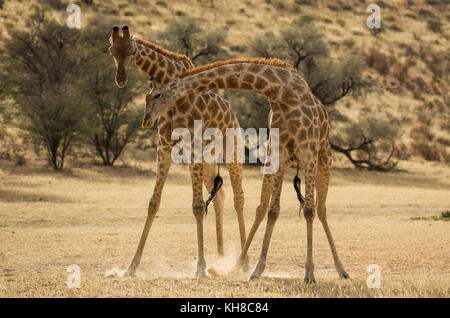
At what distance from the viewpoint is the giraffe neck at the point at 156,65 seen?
714cm

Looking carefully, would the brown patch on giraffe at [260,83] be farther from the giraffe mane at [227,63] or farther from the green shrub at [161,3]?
the green shrub at [161,3]

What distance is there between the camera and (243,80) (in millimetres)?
6285

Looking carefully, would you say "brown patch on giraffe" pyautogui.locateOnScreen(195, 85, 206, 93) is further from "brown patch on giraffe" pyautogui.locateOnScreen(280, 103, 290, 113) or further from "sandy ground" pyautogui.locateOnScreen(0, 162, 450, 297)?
"sandy ground" pyautogui.locateOnScreen(0, 162, 450, 297)

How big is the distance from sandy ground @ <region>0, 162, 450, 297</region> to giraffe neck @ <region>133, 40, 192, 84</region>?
2582 millimetres

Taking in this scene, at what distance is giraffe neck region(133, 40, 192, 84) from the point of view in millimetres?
7137

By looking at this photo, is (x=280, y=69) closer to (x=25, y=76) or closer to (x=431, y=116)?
(x=25, y=76)

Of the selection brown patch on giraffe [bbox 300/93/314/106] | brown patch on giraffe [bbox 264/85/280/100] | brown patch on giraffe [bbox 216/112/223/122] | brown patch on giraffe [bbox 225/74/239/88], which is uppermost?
brown patch on giraffe [bbox 225/74/239/88]

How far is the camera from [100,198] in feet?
57.8

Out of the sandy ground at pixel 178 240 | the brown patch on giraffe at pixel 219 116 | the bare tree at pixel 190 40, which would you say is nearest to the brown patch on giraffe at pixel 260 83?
the brown patch on giraffe at pixel 219 116

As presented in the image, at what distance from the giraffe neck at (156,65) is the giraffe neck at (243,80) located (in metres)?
0.90

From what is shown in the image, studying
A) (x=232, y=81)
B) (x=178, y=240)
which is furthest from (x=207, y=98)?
(x=178, y=240)

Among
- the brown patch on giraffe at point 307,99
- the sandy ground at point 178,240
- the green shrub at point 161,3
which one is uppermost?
the green shrub at point 161,3

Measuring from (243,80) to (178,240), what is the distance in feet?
16.1
